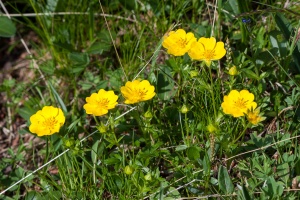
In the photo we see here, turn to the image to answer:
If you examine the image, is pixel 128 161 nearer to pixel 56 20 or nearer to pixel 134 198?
pixel 134 198

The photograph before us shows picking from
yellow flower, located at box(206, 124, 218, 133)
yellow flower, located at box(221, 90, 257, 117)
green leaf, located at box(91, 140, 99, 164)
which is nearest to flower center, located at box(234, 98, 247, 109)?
yellow flower, located at box(221, 90, 257, 117)

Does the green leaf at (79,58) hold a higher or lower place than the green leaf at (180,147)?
higher

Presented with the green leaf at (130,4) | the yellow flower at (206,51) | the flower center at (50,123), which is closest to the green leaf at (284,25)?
the yellow flower at (206,51)

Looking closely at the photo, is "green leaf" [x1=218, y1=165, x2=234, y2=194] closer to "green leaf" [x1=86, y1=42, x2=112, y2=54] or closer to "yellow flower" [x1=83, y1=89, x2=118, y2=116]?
"yellow flower" [x1=83, y1=89, x2=118, y2=116]

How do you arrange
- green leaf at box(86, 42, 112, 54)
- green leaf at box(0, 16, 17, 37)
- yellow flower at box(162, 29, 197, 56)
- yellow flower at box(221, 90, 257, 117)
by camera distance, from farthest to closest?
green leaf at box(0, 16, 17, 37) < green leaf at box(86, 42, 112, 54) < yellow flower at box(162, 29, 197, 56) < yellow flower at box(221, 90, 257, 117)

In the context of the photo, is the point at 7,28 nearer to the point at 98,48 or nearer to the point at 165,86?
the point at 98,48

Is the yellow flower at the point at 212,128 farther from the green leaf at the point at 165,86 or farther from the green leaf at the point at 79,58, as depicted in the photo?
the green leaf at the point at 79,58

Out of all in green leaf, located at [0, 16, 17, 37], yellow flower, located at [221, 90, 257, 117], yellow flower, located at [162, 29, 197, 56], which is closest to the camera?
yellow flower, located at [221, 90, 257, 117]

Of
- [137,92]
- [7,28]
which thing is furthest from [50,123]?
[7,28]
